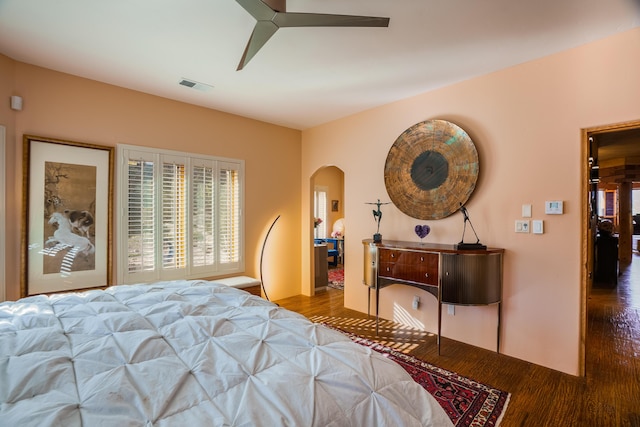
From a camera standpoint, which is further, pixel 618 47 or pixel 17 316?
pixel 618 47

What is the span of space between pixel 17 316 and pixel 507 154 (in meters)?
3.75

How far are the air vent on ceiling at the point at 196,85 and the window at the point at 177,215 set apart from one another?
0.82m

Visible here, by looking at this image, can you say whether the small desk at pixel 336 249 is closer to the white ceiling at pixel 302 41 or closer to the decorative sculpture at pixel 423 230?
the decorative sculpture at pixel 423 230

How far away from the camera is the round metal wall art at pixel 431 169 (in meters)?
3.19

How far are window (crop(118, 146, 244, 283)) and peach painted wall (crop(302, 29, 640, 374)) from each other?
7.80ft

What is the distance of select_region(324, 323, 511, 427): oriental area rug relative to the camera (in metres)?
2.03

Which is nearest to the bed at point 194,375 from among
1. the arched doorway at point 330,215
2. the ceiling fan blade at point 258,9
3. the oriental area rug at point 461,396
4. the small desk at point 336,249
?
the oriental area rug at point 461,396

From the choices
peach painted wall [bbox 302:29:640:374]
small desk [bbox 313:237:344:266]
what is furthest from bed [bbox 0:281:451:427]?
small desk [bbox 313:237:344:266]

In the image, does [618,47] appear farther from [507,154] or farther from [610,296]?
[610,296]

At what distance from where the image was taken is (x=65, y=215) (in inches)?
121

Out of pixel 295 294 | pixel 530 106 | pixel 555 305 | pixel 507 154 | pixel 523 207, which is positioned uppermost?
pixel 530 106

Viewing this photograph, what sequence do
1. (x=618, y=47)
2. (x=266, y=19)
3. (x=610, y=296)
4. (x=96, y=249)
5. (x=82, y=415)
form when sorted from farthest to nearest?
1. (x=610, y=296)
2. (x=96, y=249)
3. (x=618, y=47)
4. (x=266, y=19)
5. (x=82, y=415)

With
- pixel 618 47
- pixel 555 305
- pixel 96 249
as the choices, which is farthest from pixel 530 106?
pixel 96 249

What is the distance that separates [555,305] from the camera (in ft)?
8.79
